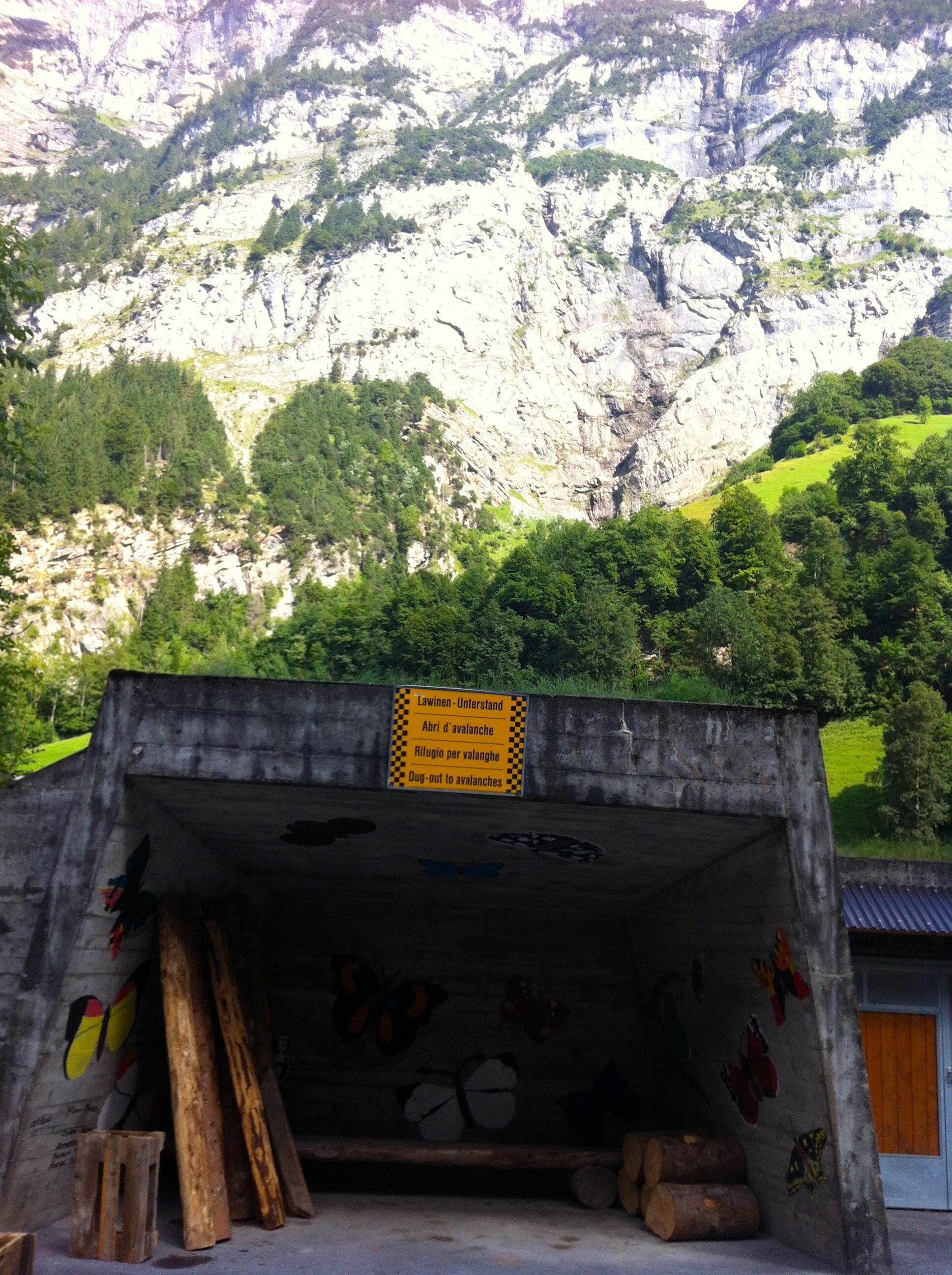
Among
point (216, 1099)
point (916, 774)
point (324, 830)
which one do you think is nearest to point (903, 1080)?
point (324, 830)

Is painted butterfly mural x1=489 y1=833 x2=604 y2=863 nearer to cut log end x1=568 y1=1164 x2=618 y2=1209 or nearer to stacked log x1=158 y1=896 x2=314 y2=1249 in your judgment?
stacked log x1=158 y1=896 x2=314 y2=1249

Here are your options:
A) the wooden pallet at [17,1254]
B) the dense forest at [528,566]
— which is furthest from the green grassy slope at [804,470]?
the wooden pallet at [17,1254]

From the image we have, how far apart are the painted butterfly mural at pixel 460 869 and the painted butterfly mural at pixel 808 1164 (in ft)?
11.8

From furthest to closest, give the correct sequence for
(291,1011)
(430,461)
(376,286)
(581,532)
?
(376,286) → (430,461) → (581,532) → (291,1011)

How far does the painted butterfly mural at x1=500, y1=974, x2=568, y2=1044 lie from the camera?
12719 mm

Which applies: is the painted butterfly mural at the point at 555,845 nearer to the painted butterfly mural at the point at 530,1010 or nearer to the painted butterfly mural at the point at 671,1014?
the painted butterfly mural at the point at 671,1014

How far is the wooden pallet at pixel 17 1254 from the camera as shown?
654cm

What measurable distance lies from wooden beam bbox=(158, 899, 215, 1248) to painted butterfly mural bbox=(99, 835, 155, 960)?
41 centimetres

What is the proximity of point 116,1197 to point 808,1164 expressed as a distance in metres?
5.25

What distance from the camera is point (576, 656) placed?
7588 cm

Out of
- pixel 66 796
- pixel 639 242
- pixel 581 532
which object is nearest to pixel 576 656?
pixel 581 532

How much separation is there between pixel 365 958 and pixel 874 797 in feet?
153

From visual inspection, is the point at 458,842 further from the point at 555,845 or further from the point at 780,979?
the point at 780,979

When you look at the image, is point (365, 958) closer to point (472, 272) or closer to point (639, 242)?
point (472, 272)
